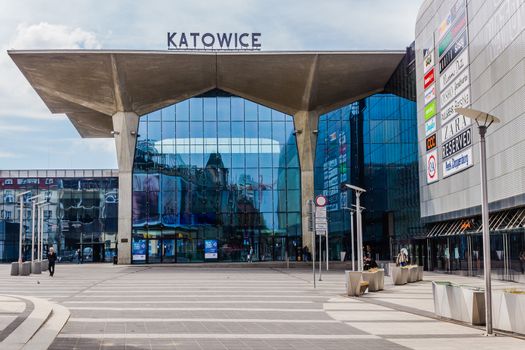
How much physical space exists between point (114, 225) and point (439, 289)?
56957 mm

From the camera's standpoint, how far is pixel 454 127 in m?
36.4

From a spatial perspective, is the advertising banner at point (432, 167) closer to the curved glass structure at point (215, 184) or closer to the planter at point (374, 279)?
the planter at point (374, 279)

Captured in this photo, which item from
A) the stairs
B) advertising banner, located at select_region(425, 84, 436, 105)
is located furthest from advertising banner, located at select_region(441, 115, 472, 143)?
the stairs

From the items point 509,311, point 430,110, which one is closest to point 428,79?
point 430,110

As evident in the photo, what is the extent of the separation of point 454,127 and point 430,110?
483 cm

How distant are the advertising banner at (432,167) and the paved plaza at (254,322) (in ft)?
54.0

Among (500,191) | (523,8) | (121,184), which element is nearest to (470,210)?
(500,191)

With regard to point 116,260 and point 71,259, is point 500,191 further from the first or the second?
point 71,259

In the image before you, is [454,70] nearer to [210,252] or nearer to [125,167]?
[210,252]

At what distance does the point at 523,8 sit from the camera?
27.0m

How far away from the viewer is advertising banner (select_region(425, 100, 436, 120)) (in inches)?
1589

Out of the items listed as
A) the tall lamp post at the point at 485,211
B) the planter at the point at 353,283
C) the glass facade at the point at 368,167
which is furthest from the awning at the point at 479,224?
the tall lamp post at the point at 485,211

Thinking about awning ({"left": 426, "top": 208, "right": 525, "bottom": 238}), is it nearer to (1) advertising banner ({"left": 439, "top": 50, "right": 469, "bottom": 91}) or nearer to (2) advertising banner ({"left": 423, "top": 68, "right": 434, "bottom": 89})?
(1) advertising banner ({"left": 439, "top": 50, "right": 469, "bottom": 91})

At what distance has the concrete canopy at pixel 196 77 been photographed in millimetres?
50438
